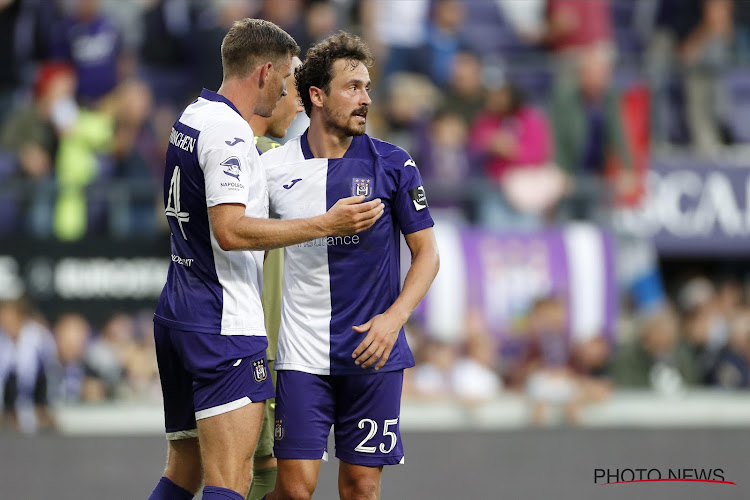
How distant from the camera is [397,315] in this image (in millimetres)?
4992

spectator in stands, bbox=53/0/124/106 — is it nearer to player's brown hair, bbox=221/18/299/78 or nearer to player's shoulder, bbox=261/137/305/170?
player's shoulder, bbox=261/137/305/170

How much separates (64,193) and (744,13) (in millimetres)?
8307

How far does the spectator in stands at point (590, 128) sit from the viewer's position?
38.9 ft

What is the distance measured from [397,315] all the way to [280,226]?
689mm

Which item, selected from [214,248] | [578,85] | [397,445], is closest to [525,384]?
[578,85]

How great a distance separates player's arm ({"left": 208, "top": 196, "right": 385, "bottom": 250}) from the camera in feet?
15.1

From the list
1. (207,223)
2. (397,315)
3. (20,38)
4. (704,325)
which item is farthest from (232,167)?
(20,38)

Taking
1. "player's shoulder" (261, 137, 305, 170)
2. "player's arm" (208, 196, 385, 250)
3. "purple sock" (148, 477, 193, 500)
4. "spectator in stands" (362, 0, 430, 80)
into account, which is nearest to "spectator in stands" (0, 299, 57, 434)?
"spectator in stands" (362, 0, 430, 80)

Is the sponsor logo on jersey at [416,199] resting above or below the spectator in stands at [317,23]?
below

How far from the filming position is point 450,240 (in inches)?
438

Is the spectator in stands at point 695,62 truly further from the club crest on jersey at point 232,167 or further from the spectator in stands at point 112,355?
the club crest on jersey at point 232,167

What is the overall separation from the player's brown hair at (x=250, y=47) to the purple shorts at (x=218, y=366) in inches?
43.7

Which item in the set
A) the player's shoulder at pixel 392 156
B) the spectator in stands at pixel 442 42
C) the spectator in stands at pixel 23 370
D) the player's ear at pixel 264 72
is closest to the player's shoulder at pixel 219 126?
the player's ear at pixel 264 72

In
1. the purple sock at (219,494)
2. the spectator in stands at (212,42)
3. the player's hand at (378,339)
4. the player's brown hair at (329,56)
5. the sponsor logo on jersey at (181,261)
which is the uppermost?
the spectator in stands at (212,42)
